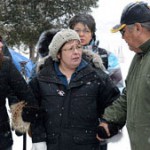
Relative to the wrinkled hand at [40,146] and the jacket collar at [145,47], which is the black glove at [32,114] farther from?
the jacket collar at [145,47]

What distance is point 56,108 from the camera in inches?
116

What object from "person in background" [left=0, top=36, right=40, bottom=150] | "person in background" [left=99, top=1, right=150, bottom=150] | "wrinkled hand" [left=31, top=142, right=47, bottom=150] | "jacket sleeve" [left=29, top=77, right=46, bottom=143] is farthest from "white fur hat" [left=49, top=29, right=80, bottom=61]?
"wrinkled hand" [left=31, top=142, right=47, bottom=150]

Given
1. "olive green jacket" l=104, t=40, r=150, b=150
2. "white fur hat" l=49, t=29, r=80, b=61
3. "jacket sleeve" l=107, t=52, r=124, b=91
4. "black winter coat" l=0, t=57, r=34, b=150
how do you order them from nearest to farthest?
"olive green jacket" l=104, t=40, r=150, b=150 < "black winter coat" l=0, t=57, r=34, b=150 < "white fur hat" l=49, t=29, r=80, b=61 < "jacket sleeve" l=107, t=52, r=124, b=91

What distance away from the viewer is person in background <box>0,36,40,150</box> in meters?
2.83

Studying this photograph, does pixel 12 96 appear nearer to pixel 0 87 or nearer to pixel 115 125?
pixel 0 87

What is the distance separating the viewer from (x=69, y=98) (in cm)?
295

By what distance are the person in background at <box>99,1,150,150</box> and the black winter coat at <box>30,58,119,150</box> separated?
0.40 m

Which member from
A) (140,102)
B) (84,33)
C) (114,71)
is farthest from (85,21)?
(140,102)

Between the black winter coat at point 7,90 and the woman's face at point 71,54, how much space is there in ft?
1.27

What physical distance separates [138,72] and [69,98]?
0.68 meters

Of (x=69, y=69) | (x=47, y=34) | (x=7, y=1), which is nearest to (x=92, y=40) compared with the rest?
→ (x=47, y=34)

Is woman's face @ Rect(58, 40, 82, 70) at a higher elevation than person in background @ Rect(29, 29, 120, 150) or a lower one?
higher

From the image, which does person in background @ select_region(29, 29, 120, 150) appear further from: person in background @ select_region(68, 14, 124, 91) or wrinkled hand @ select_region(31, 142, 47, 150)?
person in background @ select_region(68, 14, 124, 91)

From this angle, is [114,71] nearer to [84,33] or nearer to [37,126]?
[84,33]
